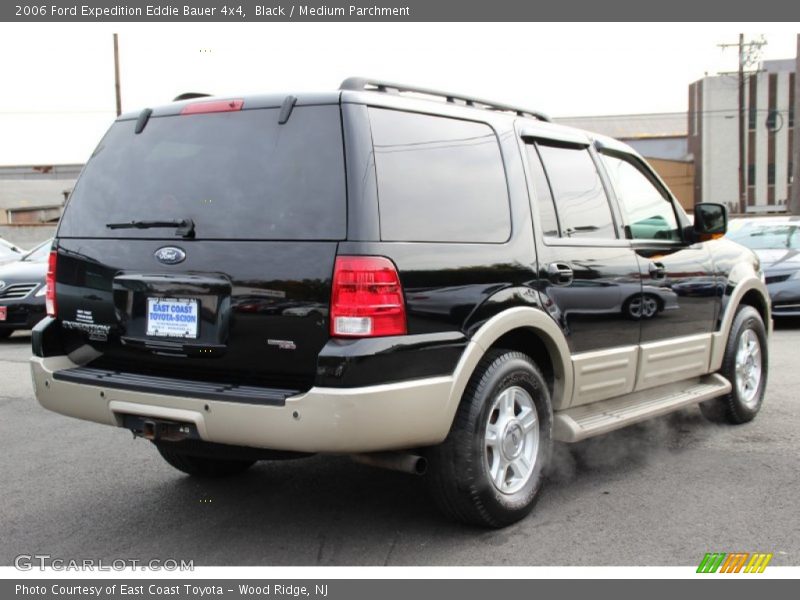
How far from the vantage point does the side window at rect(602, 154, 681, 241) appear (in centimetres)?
533

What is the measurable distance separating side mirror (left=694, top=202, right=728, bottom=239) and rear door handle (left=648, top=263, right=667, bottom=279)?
55 centimetres

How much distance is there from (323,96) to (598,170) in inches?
80.2

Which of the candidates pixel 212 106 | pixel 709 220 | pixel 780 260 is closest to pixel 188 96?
pixel 212 106

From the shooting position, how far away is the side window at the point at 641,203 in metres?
5.33

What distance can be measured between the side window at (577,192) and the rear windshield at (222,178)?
1522 millimetres

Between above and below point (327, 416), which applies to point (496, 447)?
below

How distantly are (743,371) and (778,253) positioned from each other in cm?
678

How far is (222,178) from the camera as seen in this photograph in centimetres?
390

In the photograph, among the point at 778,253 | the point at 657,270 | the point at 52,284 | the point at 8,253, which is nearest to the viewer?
the point at 52,284

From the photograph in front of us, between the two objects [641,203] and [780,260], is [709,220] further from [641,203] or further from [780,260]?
[780,260]

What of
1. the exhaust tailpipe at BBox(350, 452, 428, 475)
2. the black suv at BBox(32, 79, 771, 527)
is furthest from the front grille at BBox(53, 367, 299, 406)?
the exhaust tailpipe at BBox(350, 452, 428, 475)

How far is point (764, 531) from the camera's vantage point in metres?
4.12

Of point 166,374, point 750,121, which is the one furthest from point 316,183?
point 750,121

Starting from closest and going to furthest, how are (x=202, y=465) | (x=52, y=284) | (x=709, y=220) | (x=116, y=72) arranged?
(x=52, y=284) < (x=202, y=465) < (x=709, y=220) < (x=116, y=72)
